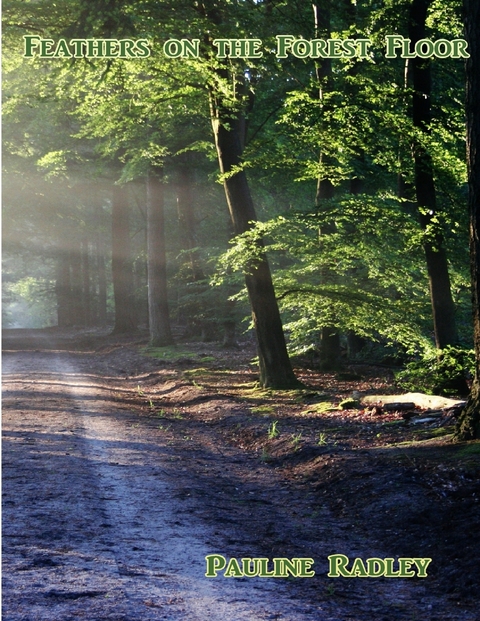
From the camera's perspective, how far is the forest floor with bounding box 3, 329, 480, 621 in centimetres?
484

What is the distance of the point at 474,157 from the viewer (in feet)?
26.3

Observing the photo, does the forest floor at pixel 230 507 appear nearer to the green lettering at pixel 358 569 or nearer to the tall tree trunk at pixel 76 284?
the green lettering at pixel 358 569

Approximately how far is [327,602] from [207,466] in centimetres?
479

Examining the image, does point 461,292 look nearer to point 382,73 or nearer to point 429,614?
point 382,73

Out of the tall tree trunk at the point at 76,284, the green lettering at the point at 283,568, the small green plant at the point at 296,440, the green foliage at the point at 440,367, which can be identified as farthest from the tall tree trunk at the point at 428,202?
the tall tree trunk at the point at 76,284

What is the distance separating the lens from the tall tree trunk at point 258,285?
1528 centimetres

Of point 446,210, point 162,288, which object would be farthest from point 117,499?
point 162,288

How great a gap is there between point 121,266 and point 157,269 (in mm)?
6720

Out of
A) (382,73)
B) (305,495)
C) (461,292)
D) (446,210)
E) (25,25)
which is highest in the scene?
(25,25)

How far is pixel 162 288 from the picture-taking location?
89.1ft

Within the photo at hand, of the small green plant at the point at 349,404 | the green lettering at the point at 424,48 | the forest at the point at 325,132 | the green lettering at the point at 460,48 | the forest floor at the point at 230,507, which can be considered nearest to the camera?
the forest floor at the point at 230,507

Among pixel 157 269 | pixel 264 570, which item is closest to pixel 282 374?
pixel 264 570

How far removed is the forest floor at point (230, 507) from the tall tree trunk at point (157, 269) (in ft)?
39.9

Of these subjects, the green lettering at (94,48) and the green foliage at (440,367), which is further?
the green lettering at (94,48)
